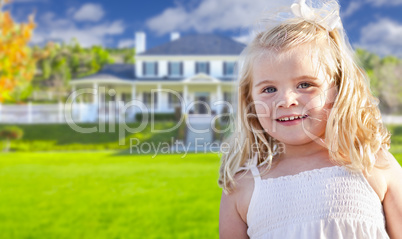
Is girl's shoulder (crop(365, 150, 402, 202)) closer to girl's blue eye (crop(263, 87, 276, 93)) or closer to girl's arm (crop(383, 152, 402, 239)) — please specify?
girl's arm (crop(383, 152, 402, 239))

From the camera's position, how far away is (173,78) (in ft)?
97.7

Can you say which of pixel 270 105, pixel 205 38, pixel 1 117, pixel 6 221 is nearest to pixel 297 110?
pixel 270 105

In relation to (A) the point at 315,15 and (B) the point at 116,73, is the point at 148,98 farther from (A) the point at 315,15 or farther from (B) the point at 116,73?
(A) the point at 315,15

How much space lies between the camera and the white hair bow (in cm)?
145

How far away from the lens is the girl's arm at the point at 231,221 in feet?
4.76

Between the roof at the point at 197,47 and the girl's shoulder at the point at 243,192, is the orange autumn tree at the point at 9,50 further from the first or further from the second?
the girl's shoulder at the point at 243,192

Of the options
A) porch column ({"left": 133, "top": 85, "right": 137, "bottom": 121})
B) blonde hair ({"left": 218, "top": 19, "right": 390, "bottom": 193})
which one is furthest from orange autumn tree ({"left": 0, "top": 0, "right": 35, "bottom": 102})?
blonde hair ({"left": 218, "top": 19, "right": 390, "bottom": 193})

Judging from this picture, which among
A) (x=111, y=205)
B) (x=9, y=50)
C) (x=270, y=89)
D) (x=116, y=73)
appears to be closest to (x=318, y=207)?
(x=270, y=89)

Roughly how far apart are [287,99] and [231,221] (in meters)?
0.51

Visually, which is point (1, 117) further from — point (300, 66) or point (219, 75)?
point (300, 66)

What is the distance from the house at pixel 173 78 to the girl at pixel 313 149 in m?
26.1

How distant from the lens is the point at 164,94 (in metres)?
29.5

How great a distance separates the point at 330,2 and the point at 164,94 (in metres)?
28.2

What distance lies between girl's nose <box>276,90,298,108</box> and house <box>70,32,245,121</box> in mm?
26245
